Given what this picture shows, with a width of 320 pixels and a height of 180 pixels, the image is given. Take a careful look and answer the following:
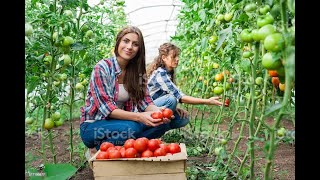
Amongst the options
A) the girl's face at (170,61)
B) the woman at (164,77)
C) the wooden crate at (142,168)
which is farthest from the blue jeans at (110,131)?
the girl's face at (170,61)

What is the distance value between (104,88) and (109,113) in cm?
15

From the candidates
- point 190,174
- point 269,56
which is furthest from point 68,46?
point 269,56

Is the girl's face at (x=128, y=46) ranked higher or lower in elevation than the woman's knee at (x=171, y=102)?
higher

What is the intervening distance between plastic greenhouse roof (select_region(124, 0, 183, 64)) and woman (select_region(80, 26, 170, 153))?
10.1ft

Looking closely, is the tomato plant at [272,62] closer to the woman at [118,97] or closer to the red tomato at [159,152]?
the red tomato at [159,152]

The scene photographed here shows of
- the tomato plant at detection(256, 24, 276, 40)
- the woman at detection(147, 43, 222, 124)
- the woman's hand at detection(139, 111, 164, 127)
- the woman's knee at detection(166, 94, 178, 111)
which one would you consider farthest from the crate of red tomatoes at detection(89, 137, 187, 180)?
the woman at detection(147, 43, 222, 124)

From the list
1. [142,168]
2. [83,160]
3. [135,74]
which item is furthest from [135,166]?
[83,160]

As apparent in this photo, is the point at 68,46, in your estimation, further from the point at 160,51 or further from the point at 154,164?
the point at 160,51

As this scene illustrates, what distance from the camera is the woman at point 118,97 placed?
2.09 meters

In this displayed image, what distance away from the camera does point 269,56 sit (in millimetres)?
1034

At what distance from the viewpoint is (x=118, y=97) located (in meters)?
2.27

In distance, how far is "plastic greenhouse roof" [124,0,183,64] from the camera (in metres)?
6.39

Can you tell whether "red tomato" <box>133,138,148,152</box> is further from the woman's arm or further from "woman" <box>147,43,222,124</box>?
"woman" <box>147,43,222,124</box>
